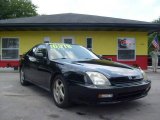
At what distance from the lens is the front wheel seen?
17.7 feet

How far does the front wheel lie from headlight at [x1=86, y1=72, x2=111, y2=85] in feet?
2.16

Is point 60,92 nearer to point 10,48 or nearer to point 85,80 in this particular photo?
point 85,80

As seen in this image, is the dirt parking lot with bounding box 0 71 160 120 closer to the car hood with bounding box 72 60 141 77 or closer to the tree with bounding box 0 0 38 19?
the car hood with bounding box 72 60 141 77

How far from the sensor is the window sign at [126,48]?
15891mm

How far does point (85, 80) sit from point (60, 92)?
3.02ft

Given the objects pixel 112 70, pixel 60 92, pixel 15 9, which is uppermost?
pixel 15 9

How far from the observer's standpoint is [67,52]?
22.1 feet

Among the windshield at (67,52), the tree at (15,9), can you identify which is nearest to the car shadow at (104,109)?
the windshield at (67,52)

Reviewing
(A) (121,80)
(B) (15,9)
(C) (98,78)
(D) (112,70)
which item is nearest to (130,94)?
(A) (121,80)

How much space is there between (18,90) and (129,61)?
31.3 feet

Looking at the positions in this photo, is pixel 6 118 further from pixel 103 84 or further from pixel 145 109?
pixel 145 109

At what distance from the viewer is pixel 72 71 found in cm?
532

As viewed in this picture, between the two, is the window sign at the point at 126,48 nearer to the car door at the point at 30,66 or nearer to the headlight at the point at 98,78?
the car door at the point at 30,66

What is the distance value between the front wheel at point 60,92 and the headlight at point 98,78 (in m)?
0.66
